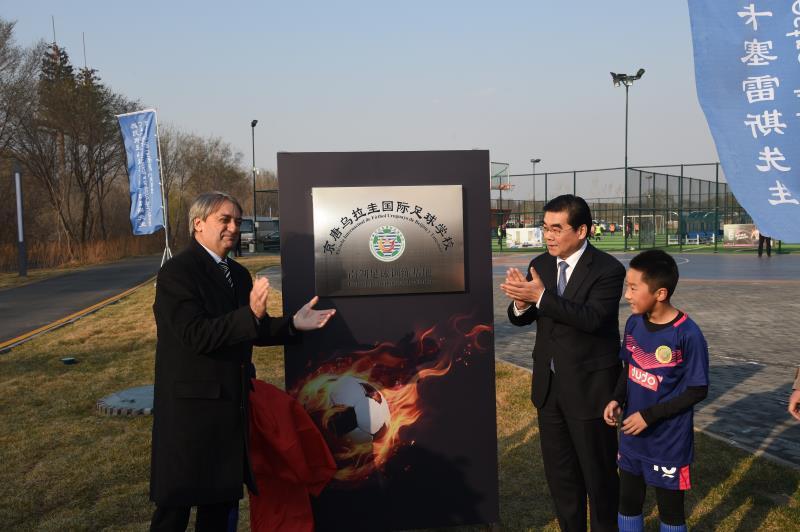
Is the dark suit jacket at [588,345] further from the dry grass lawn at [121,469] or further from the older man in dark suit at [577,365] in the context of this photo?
the dry grass lawn at [121,469]

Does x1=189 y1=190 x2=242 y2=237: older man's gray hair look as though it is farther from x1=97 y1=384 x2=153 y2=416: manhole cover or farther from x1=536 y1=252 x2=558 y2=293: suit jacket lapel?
x1=97 y1=384 x2=153 y2=416: manhole cover

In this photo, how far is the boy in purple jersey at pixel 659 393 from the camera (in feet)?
10.3

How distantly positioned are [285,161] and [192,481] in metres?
1.67

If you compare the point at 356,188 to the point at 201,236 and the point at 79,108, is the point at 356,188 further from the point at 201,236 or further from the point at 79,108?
the point at 79,108

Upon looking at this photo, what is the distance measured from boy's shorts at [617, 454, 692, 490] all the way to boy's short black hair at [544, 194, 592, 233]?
121 centimetres

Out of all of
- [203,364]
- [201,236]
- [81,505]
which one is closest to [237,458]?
[203,364]

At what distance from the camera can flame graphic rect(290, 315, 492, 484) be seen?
366cm

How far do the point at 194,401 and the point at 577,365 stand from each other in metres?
1.80

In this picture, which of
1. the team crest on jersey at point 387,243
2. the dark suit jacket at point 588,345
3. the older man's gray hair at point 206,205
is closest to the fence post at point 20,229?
the team crest on jersey at point 387,243

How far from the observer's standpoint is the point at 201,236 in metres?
3.00

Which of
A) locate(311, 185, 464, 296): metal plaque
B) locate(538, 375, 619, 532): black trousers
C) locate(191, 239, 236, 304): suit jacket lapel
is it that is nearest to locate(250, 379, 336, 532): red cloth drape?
locate(191, 239, 236, 304): suit jacket lapel

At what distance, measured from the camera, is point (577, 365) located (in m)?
3.22

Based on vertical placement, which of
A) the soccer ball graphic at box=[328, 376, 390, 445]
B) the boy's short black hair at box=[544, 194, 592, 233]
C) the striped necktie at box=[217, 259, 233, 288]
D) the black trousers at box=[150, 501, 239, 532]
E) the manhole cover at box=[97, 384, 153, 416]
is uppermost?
the boy's short black hair at box=[544, 194, 592, 233]

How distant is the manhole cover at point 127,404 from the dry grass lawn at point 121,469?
102mm
